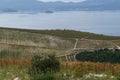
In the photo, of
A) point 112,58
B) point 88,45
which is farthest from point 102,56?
point 88,45

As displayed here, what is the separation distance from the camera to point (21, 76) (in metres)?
13.7

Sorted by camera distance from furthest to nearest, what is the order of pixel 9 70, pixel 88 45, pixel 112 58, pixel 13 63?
pixel 88 45, pixel 112 58, pixel 13 63, pixel 9 70

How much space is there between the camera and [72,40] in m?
54.6

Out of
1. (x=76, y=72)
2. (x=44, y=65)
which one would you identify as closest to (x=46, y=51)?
(x=44, y=65)

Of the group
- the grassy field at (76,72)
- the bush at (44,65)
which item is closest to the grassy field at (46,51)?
the grassy field at (76,72)

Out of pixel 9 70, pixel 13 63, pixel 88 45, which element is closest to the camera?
pixel 9 70

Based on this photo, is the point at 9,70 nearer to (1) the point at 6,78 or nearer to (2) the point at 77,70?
(1) the point at 6,78

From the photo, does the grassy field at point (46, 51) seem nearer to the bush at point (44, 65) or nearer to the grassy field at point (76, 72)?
the grassy field at point (76, 72)

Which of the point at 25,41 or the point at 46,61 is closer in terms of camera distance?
the point at 46,61

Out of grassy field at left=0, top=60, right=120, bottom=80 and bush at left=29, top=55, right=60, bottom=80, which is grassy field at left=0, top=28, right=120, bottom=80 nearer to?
grassy field at left=0, top=60, right=120, bottom=80

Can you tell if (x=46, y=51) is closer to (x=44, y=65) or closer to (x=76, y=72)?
(x=44, y=65)

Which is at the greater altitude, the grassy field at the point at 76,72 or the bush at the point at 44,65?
the bush at the point at 44,65

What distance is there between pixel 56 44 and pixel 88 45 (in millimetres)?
4641

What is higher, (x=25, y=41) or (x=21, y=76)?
(x=21, y=76)
